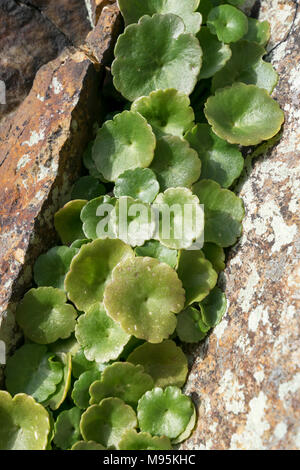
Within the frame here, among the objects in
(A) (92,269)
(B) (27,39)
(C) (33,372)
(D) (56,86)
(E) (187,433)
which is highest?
(B) (27,39)

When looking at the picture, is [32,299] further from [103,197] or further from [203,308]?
[203,308]

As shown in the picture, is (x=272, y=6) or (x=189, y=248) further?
(x=272, y=6)

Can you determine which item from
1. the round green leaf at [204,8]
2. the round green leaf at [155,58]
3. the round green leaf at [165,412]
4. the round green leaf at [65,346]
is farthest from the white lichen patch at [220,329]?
the round green leaf at [204,8]

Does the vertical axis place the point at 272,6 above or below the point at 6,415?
above

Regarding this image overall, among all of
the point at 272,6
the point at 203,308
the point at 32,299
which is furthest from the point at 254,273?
the point at 272,6

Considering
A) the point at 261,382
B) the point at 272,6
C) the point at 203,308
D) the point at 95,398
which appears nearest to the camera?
the point at 261,382

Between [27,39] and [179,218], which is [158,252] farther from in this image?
[27,39]

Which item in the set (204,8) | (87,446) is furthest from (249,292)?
(204,8)
